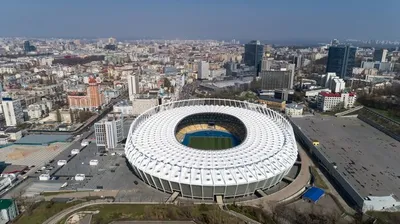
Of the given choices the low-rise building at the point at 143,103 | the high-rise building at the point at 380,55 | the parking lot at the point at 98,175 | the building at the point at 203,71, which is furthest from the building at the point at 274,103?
the high-rise building at the point at 380,55

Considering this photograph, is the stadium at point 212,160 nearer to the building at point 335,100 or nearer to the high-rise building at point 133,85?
the building at point 335,100

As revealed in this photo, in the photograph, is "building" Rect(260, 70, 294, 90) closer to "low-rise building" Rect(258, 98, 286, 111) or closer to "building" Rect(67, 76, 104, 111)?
"low-rise building" Rect(258, 98, 286, 111)

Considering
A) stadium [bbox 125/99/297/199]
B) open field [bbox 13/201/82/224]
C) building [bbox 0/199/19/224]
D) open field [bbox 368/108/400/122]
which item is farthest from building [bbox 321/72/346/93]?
building [bbox 0/199/19/224]

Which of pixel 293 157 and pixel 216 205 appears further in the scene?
pixel 293 157

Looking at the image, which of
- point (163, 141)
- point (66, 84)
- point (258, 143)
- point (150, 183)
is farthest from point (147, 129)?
point (66, 84)

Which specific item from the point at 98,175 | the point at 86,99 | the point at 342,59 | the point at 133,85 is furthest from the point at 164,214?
the point at 342,59

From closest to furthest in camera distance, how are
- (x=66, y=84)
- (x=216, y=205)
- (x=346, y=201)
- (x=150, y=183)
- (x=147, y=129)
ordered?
(x=216, y=205)
(x=346, y=201)
(x=150, y=183)
(x=147, y=129)
(x=66, y=84)

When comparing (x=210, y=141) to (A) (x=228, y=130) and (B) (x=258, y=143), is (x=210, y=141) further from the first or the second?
(B) (x=258, y=143)
